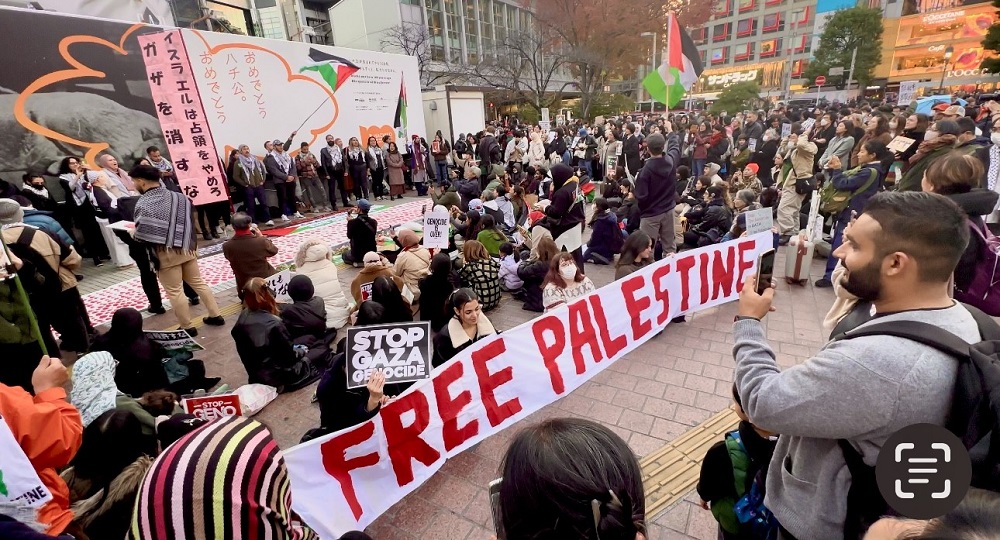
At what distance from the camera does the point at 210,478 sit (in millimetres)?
1667

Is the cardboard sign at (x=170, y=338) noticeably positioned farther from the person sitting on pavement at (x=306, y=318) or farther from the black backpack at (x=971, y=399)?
the black backpack at (x=971, y=399)

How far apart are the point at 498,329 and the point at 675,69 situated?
30.4 feet

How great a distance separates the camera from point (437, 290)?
5.29 metres

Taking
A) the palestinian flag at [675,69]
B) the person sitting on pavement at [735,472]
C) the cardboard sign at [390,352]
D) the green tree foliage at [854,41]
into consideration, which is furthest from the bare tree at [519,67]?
the person sitting on pavement at [735,472]

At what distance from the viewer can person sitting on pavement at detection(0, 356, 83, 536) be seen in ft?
6.16

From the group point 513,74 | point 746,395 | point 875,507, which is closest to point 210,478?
point 746,395

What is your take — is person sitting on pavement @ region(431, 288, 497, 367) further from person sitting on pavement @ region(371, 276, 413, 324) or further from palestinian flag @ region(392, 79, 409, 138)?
palestinian flag @ region(392, 79, 409, 138)

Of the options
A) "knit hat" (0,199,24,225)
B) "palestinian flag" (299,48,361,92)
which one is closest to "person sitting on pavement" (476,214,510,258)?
"knit hat" (0,199,24,225)

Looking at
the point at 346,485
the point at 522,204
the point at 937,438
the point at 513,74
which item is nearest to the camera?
the point at 937,438

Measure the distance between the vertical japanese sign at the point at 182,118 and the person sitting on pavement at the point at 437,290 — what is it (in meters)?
6.97

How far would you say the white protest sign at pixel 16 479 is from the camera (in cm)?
169

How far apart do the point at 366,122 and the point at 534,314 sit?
36.1 ft

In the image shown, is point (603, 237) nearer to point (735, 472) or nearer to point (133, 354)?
point (735, 472)

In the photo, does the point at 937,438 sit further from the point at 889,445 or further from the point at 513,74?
the point at 513,74
